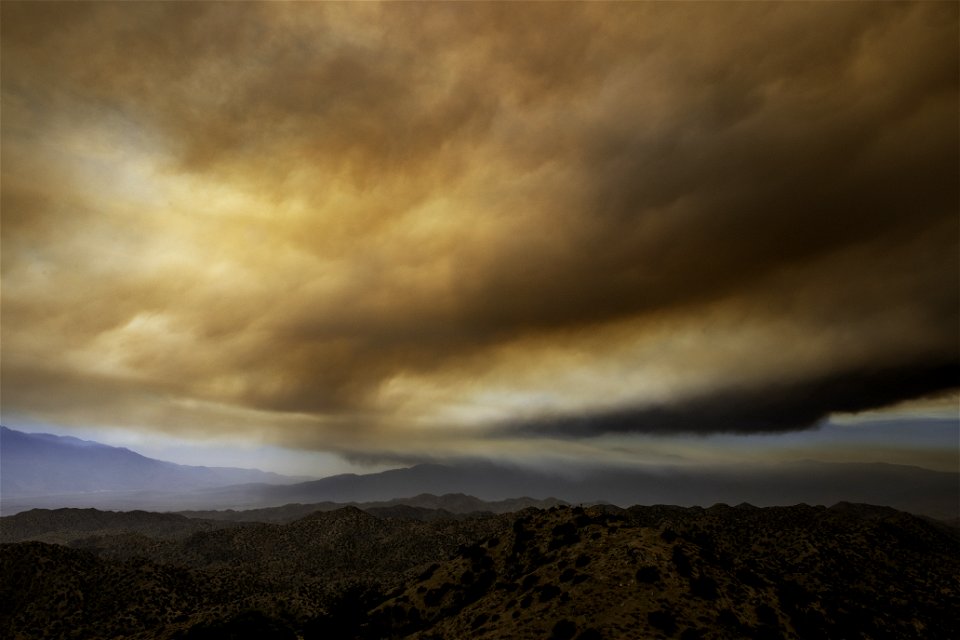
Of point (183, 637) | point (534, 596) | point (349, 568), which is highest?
point (534, 596)

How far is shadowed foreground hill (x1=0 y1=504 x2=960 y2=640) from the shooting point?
1864 inches

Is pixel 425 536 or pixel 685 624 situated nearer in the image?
pixel 685 624

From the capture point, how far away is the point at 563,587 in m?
51.3

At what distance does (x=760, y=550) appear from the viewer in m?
115

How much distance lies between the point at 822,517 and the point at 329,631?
456 ft

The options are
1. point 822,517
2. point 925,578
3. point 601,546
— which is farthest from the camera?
point 822,517

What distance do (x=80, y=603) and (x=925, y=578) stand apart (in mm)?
150695

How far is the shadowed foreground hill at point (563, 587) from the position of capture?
4734cm

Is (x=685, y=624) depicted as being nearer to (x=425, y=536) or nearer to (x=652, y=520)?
(x=652, y=520)

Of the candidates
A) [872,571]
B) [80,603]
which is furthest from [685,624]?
[80,603]

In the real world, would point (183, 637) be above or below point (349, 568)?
above

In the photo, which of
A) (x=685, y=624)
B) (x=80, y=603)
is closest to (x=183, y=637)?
(x=80, y=603)

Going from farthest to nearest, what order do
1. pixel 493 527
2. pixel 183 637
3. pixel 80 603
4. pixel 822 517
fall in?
1. pixel 493 527
2. pixel 822 517
3. pixel 80 603
4. pixel 183 637

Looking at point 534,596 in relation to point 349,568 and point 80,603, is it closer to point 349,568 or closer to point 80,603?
point 80,603
